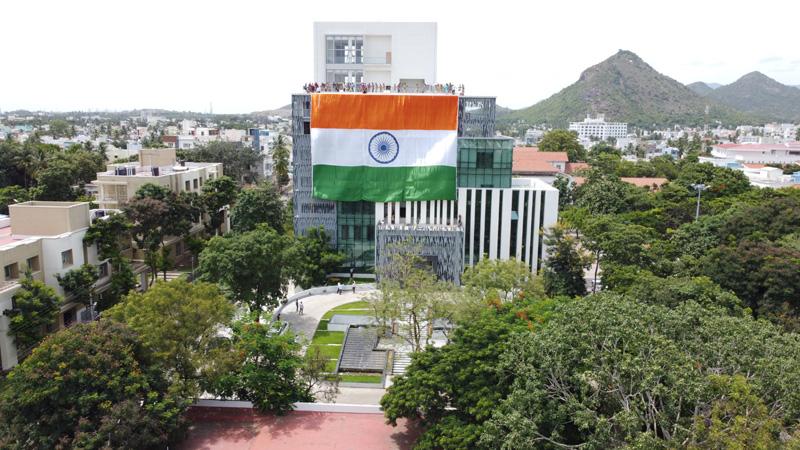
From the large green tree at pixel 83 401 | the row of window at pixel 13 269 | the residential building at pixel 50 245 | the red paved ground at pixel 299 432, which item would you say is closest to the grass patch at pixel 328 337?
the red paved ground at pixel 299 432

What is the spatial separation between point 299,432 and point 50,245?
17.6 m

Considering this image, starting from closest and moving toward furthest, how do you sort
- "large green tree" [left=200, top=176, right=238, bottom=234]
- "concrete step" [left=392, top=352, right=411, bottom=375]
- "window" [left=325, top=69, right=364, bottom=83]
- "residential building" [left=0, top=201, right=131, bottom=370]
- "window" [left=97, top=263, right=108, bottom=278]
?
1. "residential building" [left=0, top=201, right=131, bottom=370]
2. "concrete step" [left=392, top=352, right=411, bottom=375]
3. "window" [left=97, top=263, right=108, bottom=278]
4. "large green tree" [left=200, top=176, right=238, bottom=234]
5. "window" [left=325, top=69, right=364, bottom=83]

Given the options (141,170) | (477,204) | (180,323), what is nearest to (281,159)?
(141,170)

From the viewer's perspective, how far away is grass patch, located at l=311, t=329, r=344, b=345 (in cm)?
3161

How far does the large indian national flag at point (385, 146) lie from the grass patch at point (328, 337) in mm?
11891

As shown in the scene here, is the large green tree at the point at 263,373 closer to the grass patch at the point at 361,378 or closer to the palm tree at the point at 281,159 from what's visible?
the grass patch at the point at 361,378

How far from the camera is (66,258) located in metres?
29.9

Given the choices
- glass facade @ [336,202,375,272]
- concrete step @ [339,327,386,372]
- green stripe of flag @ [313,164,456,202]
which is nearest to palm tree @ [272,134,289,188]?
glass facade @ [336,202,375,272]

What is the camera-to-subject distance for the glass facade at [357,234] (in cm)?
4269

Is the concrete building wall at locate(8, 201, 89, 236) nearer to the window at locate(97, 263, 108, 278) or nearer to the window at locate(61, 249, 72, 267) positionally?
the window at locate(61, 249, 72, 267)

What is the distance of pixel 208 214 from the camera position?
47.6m

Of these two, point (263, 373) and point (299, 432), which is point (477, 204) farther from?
point (299, 432)

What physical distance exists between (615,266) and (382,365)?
15.2 metres

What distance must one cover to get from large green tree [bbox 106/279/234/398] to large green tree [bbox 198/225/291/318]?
25.9 ft
